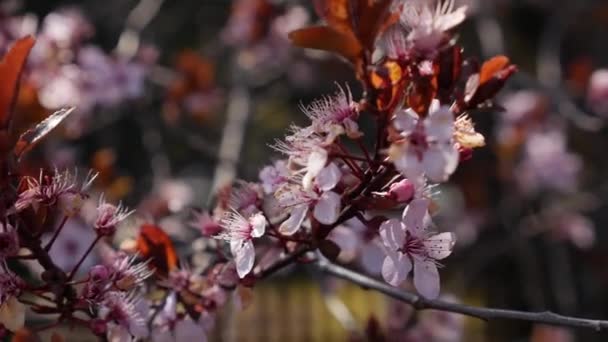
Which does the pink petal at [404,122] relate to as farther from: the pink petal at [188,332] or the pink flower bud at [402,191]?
the pink petal at [188,332]

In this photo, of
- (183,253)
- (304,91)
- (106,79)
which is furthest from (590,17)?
(183,253)

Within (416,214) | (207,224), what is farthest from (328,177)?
(207,224)

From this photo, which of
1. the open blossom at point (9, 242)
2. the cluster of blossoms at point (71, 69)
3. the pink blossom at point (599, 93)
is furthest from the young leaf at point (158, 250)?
the pink blossom at point (599, 93)

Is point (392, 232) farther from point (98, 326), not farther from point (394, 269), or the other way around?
point (98, 326)

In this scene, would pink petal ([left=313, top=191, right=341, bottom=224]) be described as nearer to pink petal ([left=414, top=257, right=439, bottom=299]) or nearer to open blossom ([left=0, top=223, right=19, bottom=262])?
pink petal ([left=414, top=257, right=439, bottom=299])

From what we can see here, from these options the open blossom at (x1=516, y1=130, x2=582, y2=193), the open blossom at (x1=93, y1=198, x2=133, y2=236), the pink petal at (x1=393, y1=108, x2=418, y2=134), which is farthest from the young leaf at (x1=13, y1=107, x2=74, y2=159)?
the open blossom at (x1=516, y1=130, x2=582, y2=193)

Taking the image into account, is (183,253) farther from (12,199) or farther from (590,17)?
(590,17)
